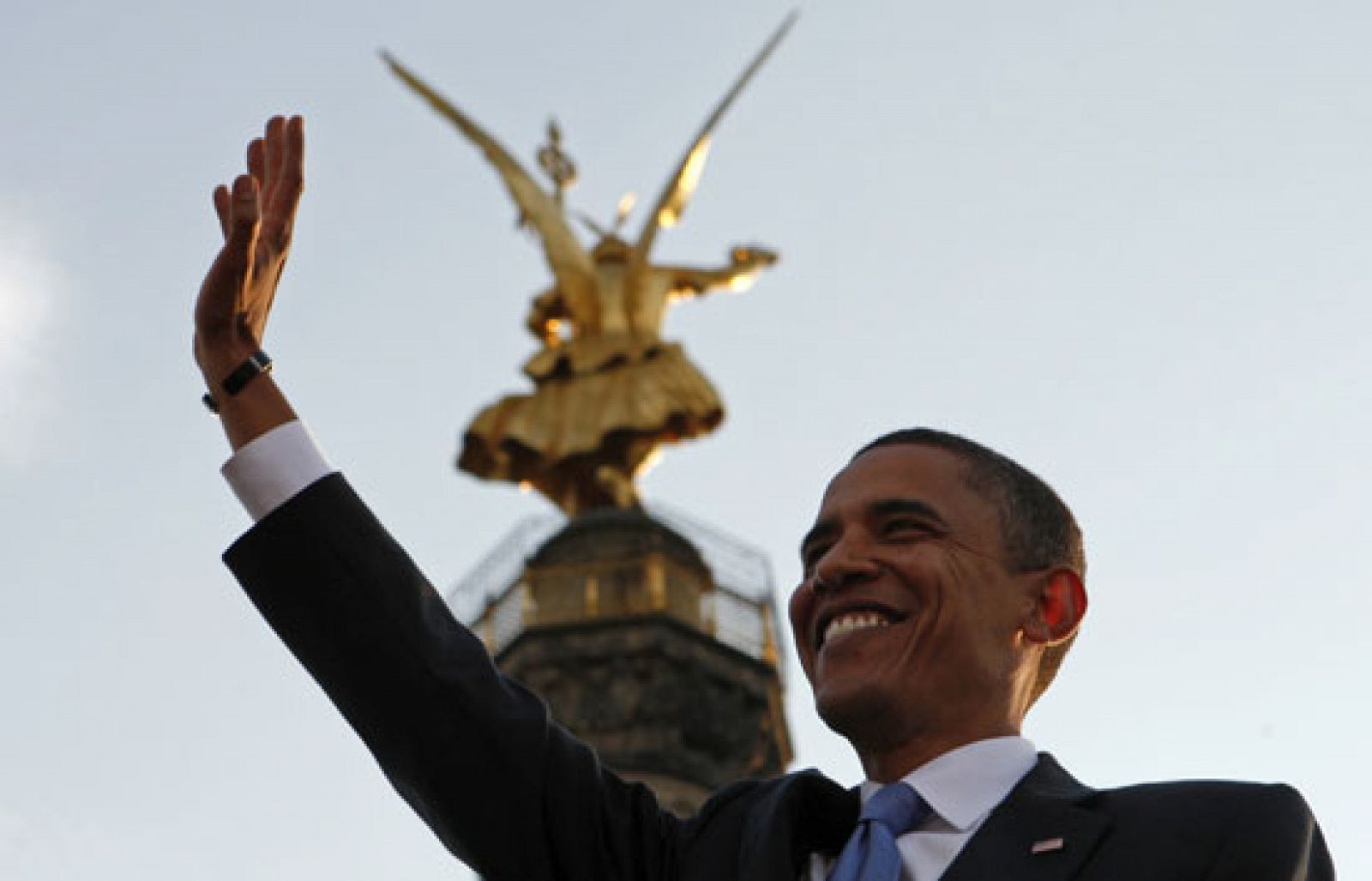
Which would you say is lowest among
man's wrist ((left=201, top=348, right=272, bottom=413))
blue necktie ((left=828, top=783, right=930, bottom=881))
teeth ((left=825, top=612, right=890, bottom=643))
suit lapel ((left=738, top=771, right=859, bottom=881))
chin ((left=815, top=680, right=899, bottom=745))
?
blue necktie ((left=828, top=783, right=930, bottom=881))

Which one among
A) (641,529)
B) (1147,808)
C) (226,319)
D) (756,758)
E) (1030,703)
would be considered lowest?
(1147,808)

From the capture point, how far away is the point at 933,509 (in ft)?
14.3

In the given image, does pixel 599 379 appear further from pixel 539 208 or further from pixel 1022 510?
pixel 1022 510

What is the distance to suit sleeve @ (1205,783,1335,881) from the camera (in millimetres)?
3719

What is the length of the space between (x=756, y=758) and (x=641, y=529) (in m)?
2.79

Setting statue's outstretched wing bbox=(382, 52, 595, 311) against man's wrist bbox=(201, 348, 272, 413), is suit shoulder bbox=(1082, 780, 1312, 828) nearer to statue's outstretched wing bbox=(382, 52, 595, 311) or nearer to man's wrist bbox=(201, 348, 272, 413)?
man's wrist bbox=(201, 348, 272, 413)

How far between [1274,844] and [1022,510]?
35.6 inches

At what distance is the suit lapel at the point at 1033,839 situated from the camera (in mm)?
3814

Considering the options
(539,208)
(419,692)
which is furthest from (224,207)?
(539,208)

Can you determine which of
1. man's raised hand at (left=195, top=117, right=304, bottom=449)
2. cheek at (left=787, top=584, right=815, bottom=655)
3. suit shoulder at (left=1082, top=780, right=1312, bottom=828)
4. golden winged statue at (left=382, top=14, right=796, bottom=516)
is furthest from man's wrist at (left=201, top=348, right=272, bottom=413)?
golden winged statue at (left=382, top=14, right=796, bottom=516)

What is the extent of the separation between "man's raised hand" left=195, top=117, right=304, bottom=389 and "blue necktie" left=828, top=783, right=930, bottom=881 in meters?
1.29

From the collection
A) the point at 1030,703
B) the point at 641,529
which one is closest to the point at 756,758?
the point at 641,529

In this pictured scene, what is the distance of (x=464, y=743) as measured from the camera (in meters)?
4.07

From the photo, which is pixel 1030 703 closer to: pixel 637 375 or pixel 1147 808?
pixel 1147 808
